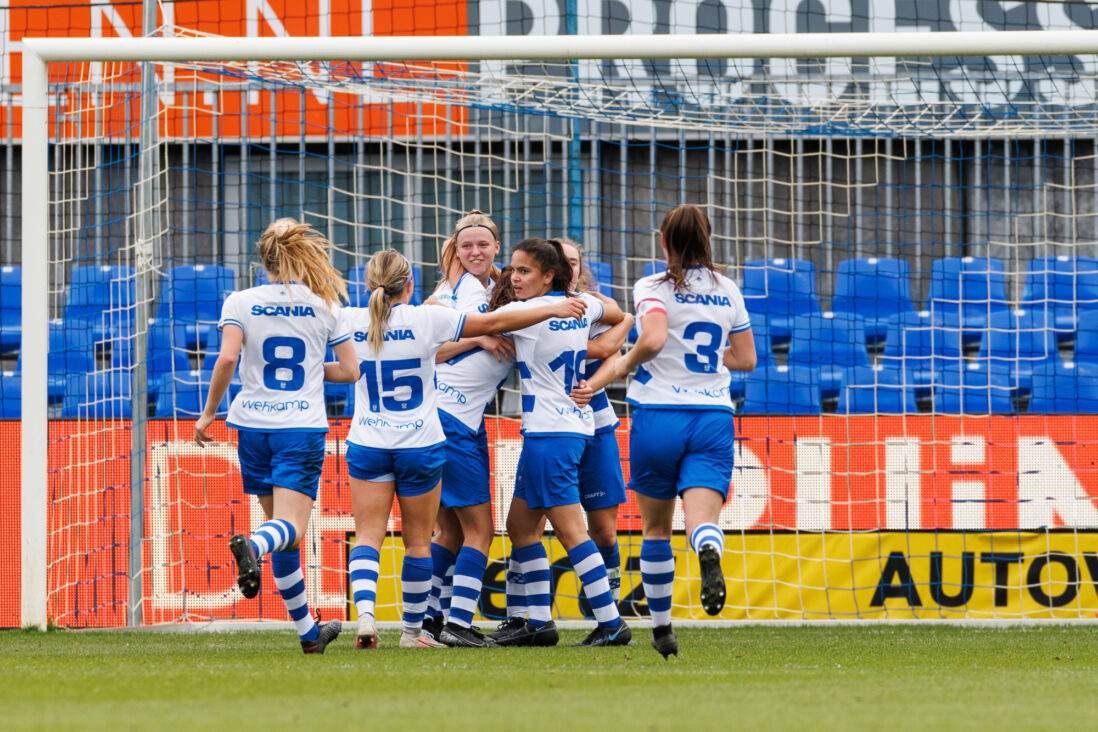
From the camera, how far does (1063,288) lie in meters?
10.8

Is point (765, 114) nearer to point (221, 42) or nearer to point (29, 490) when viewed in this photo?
point (221, 42)

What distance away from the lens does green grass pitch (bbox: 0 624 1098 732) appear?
3.37 metres

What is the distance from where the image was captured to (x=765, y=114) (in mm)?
8766

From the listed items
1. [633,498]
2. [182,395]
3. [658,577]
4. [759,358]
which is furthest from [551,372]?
[759,358]

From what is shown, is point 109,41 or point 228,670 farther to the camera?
point 109,41

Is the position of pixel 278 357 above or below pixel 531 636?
above

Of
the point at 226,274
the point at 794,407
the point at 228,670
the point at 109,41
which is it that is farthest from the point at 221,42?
the point at 794,407

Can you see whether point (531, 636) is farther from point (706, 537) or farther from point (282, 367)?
point (282, 367)

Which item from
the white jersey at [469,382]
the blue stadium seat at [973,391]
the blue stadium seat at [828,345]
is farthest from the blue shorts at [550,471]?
the blue stadium seat at [973,391]

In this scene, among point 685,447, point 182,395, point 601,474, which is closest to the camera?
point 685,447

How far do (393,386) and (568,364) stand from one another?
28.2 inches

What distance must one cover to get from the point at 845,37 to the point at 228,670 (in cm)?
452

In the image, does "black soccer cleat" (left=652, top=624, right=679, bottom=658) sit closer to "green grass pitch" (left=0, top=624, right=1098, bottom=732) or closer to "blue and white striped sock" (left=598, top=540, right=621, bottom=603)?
"green grass pitch" (left=0, top=624, right=1098, bottom=732)

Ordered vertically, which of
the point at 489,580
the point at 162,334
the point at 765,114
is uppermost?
the point at 765,114
